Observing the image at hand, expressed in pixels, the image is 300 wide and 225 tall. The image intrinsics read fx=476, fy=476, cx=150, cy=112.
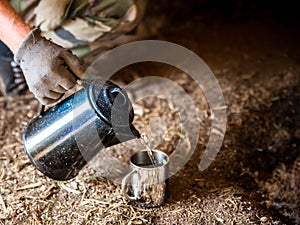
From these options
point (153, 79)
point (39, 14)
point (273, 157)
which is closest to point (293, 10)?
point (153, 79)

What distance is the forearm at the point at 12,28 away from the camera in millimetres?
1683

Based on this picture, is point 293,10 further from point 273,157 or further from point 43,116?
point 43,116

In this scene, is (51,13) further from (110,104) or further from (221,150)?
(221,150)

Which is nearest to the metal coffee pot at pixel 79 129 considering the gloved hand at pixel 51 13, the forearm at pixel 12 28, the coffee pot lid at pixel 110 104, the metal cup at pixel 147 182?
the coffee pot lid at pixel 110 104

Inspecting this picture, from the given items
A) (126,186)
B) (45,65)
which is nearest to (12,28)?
(45,65)

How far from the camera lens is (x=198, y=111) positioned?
7.98 feet

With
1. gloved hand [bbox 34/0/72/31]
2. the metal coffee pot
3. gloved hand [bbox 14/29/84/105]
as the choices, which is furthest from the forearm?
gloved hand [bbox 34/0/72/31]

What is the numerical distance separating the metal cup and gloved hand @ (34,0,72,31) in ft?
2.84

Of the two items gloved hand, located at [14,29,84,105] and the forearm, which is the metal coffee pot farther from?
the forearm

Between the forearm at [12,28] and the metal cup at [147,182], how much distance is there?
0.60 meters

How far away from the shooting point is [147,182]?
66.8 inches

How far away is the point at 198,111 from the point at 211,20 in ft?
4.37

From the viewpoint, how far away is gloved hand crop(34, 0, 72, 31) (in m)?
2.22

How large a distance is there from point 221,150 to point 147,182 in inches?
22.5
